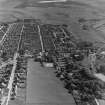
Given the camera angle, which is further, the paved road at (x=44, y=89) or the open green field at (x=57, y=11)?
the open green field at (x=57, y=11)

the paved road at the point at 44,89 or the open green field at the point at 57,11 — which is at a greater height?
the open green field at the point at 57,11

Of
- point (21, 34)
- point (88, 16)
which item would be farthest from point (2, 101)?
point (88, 16)

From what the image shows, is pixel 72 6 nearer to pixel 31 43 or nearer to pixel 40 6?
pixel 40 6

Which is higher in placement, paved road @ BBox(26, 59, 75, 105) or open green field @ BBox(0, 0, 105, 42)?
open green field @ BBox(0, 0, 105, 42)

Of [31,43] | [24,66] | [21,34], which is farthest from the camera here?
[21,34]

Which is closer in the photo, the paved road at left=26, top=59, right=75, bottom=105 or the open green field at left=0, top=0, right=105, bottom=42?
the paved road at left=26, top=59, right=75, bottom=105

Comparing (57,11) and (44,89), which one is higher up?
(57,11)

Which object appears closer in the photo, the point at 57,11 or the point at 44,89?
the point at 44,89

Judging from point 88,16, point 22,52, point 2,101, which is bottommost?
point 2,101
